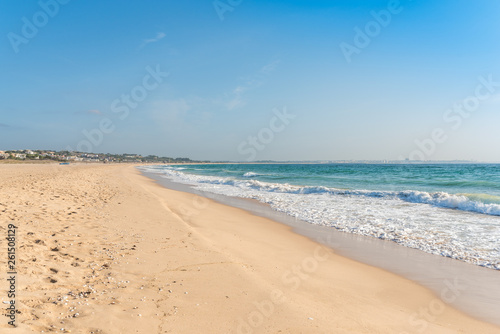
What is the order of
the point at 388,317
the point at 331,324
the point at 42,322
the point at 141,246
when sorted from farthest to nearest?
1. the point at 141,246
2. the point at 388,317
3. the point at 331,324
4. the point at 42,322

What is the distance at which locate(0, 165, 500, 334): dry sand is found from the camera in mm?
3223

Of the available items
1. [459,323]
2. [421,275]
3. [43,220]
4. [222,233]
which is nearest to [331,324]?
[459,323]

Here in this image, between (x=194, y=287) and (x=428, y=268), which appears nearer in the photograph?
(x=194, y=287)

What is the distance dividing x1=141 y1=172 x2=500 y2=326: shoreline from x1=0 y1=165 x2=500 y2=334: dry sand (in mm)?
363

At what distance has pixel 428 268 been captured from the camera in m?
5.96

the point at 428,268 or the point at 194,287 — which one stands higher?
the point at 194,287

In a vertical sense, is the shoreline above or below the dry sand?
below

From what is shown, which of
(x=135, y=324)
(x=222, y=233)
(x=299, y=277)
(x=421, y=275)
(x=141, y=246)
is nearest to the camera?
(x=135, y=324)

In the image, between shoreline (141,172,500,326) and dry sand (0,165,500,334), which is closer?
dry sand (0,165,500,334)

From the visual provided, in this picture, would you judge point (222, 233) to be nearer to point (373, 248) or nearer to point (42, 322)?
point (373, 248)

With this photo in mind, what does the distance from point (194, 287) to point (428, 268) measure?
16.8ft

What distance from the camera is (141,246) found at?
5.96 meters

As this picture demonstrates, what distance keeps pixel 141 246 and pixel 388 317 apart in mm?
4861

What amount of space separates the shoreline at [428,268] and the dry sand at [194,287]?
0.36 meters
